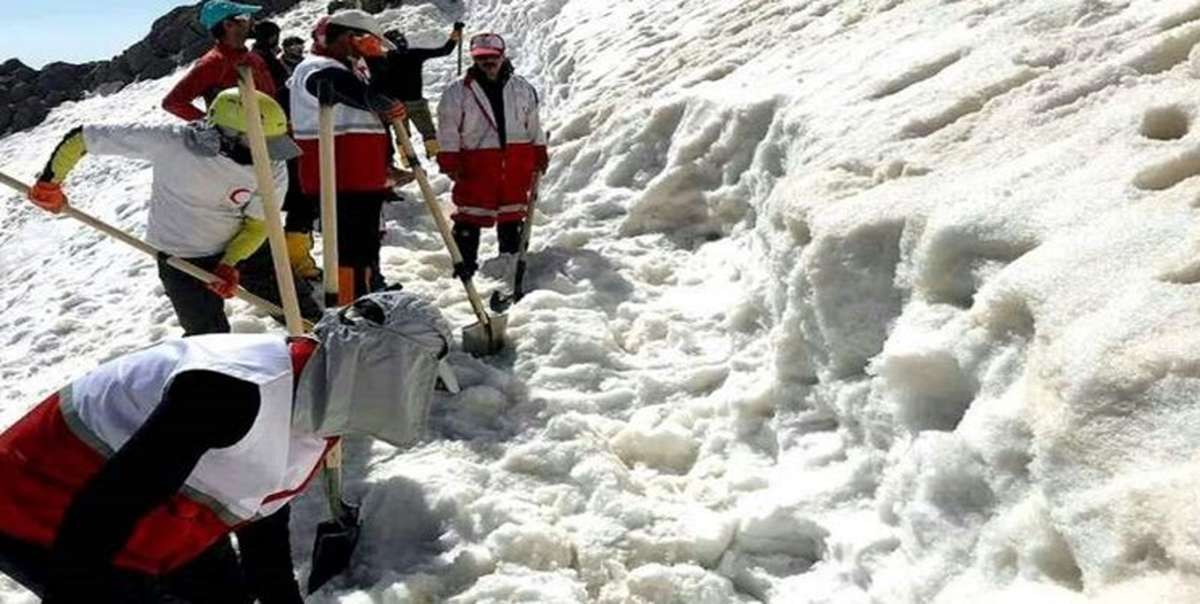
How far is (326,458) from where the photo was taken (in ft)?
13.1

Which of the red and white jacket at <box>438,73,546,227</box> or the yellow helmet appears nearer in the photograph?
the yellow helmet

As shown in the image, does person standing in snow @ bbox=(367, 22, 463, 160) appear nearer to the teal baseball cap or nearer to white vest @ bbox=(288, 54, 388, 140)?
the teal baseball cap

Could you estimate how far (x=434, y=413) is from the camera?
5066 mm

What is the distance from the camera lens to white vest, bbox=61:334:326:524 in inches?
101

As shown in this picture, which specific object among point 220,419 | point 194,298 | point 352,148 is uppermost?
point 220,419

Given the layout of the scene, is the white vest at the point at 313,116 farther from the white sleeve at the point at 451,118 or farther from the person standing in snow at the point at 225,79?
the white sleeve at the point at 451,118

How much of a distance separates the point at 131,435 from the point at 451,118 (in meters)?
4.70

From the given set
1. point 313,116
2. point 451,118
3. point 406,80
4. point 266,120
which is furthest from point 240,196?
point 406,80

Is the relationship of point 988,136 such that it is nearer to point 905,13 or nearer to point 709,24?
point 905,13

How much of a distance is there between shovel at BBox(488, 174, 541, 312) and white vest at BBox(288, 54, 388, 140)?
1.15 meters

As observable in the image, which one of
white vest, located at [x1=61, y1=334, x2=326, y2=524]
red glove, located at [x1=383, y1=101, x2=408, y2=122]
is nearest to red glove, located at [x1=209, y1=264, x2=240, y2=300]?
red glove, located at [x1=383, y1=101, x2=408, y2=122]

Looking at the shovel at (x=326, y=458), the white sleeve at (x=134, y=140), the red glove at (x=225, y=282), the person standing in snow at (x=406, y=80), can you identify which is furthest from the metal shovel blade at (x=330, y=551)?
the person standing in snow at (x=406, y=80)

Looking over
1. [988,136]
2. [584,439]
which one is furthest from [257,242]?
[988,136]

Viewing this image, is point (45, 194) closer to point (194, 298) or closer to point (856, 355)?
point (194, 298)
